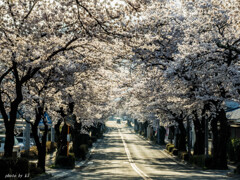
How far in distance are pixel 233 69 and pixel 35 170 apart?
12.2m

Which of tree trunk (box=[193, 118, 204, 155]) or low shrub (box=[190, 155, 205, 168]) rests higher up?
tree trunk (box=[193, 118, 204, 155])

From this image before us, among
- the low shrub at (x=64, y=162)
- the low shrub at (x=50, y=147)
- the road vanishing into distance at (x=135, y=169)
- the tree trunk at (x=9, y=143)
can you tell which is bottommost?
the road vanishing into distance at (x=135, y=169)

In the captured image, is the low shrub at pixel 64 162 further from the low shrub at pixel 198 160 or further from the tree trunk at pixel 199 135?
the tree trunk at pixel 199 135

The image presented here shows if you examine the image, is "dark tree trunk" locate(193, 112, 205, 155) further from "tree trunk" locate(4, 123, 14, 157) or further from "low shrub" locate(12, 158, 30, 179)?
"tree trunk" locate(4, 123, 14, 157)

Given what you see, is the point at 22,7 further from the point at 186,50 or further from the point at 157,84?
the point at 157,84

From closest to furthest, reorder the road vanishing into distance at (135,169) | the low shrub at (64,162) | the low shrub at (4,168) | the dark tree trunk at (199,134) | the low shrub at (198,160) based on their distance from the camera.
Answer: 1. the low shrub at (4,168)
2. the road vanishing into distance at (135,169)
3. the low shrub at (64,162)
4. the low shrub at (198,160)
5. the dark tree trunk at (199,134)

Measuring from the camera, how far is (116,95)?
36906 mm

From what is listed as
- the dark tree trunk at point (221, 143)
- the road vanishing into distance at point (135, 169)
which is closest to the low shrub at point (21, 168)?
the road vanishing into distance at point (135, 169)

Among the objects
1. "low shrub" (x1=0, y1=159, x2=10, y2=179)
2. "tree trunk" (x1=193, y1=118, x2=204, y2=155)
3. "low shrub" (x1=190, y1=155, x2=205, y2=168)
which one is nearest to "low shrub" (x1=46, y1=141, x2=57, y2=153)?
"low shrub" (x1=190, y1=155, x2=205, y2=168)

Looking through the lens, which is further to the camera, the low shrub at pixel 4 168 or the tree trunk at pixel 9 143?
the tree trunk at pixel 9 143

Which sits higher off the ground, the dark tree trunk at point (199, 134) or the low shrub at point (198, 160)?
the dark tree trunk at point (199, 134)

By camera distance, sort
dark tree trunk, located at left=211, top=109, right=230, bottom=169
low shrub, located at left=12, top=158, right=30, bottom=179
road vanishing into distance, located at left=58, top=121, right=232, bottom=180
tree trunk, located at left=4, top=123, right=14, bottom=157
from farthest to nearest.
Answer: dark tree trunk, located at left=211, top=109, right=230, bottom=169 → road vanishing into distance, located at left=58, top=121, right=232, bottom=180 → tree trunk, located at left=4, top=123, right=14, bottom=157 → low shrub, located at left=12, top=158, right=30, bottom=179

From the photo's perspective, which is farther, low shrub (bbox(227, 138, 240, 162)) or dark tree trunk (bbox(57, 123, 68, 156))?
low shrub (bbox(227, 138, 240, 162))

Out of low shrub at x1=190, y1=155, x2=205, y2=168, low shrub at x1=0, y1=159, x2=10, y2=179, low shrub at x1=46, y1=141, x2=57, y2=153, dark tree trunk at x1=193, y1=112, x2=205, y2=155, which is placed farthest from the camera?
low shrub at x1=46, y1=141, x2=57, y2=153
